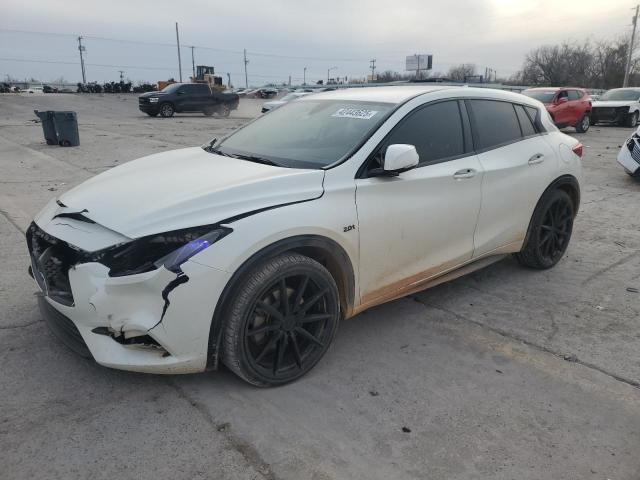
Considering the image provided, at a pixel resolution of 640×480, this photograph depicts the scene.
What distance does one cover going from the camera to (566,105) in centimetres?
1823

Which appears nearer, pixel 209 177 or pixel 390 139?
pixel 209 177

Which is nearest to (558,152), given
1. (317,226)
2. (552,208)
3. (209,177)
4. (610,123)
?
(552,208)

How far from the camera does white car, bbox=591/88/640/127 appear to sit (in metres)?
21.3

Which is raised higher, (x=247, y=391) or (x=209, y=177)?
(x=209, y=177)

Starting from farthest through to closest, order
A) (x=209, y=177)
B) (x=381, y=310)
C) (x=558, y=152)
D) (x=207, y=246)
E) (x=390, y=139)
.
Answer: (x=558, y=152) < (x=381, y=310) < (x=390, y=139) < (x=209, y=177) < (x=207, y=246)

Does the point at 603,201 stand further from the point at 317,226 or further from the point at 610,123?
the point at 610,123

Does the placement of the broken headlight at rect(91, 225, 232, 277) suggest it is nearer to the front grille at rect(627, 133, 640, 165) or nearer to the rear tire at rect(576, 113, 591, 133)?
the front grille at rect(627, 133, 640, 165)

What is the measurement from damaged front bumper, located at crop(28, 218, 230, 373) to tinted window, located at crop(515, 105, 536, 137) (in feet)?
10.7

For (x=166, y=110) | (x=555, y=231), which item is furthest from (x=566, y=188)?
(x=166, y=110)

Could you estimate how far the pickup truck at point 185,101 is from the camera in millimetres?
25031

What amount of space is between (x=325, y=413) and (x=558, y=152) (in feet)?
11.2

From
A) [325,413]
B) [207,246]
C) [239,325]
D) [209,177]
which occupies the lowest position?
[325,413]

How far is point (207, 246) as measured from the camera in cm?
251

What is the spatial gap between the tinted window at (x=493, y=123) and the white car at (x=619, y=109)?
788 inches
